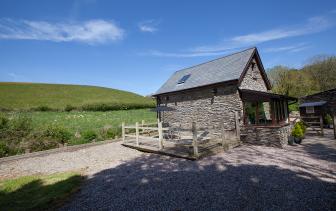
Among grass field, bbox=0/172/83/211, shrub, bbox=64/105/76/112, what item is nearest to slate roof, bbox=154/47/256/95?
grass field, bbox=0/172/83/211

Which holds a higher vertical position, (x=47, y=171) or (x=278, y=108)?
(x=278, y=108)

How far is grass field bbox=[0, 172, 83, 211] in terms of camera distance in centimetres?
503

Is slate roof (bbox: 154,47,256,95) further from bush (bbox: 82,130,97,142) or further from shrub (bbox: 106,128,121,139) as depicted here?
bush (bbox: 82,130,97,142)

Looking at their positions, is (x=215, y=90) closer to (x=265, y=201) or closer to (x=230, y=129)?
(x=230, y=129)

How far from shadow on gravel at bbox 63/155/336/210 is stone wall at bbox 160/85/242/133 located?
18.0 feet

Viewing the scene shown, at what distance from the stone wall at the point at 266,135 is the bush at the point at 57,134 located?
12.2m

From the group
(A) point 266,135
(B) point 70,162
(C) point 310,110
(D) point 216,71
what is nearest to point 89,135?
(B) point 70,162

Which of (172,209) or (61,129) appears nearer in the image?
(172,209)

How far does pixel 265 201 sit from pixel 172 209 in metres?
2.22

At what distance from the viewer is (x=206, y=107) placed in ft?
51.7

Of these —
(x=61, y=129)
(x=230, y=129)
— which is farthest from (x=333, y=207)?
(x=61, y=129)

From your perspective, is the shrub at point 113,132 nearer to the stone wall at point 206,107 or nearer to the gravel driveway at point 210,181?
the stone wall at point 206,107

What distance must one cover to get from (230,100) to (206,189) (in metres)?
9.76

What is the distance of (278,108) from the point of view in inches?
633
